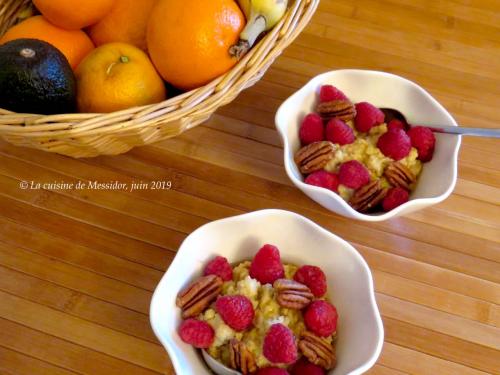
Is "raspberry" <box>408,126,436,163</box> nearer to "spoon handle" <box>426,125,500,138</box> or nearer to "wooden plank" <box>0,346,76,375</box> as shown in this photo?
"spoon handle" <box>426,125,500,138</box>

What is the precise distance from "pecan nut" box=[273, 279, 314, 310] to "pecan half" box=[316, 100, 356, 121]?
268 millimetres

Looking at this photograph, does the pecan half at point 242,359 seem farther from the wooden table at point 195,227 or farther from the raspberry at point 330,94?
the raspberry at point 330,94

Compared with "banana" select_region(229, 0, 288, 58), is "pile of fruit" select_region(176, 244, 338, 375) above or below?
below

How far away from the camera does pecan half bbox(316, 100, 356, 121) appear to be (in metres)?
0.72

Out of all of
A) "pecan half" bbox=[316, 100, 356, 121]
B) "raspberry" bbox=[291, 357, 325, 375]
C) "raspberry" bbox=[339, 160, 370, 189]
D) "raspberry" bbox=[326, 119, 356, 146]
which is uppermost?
"pecan half" bbox=[316, 100, 356, 121]

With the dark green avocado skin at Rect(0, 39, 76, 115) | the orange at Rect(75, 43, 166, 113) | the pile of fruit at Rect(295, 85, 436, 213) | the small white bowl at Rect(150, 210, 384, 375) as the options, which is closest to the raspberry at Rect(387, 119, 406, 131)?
the pile of fruit at Rect(295, 85, 436, 213)

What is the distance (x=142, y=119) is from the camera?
0.58 m

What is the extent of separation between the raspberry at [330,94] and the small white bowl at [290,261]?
0.71ft

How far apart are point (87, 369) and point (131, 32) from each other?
43cm

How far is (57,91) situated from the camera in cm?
59

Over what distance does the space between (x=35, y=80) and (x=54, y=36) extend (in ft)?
0.44

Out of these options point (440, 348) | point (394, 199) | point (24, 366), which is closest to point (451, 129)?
point (394, 199)

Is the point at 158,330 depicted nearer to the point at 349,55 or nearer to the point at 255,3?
the point at 255,3

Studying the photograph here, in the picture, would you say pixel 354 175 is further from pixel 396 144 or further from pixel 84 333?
pixel 84 333
